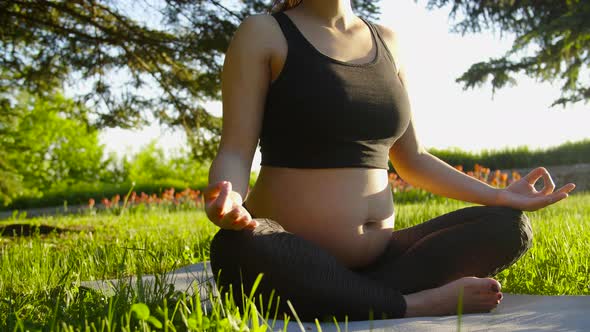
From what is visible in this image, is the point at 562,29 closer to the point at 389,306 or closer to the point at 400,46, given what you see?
the point at 400,46

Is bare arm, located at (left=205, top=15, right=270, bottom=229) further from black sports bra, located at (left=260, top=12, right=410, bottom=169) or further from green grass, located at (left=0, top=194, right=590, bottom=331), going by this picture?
green grass, located at (left=0, top=194, right=590, bottom=331)

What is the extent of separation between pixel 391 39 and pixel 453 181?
60 centimetres

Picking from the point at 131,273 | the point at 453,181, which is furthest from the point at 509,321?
the point at 131,273

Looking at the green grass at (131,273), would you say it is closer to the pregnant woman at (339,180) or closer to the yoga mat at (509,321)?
the yoga mat at (509,321)

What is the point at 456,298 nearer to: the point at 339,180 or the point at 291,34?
the point at 339,180

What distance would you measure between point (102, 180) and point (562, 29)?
12.7 m

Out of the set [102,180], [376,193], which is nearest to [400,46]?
[376,193]

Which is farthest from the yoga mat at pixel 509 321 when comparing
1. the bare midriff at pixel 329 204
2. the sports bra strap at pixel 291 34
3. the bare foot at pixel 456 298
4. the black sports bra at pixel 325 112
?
the sports bra strap at pixel 291 34

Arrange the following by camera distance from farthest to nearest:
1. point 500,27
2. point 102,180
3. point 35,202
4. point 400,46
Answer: point 102,180 → point 35,202 → point 500,27 → point 400,46

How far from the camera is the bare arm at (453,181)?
208 cm

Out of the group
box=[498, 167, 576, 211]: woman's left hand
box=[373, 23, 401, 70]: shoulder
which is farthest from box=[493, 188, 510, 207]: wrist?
box=[373, 23, 401, 70]: shoulder

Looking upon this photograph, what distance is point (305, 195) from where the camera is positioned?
196 centimetres

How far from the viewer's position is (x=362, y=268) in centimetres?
215

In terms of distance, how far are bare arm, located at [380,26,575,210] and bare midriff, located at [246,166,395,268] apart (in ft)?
0.94
